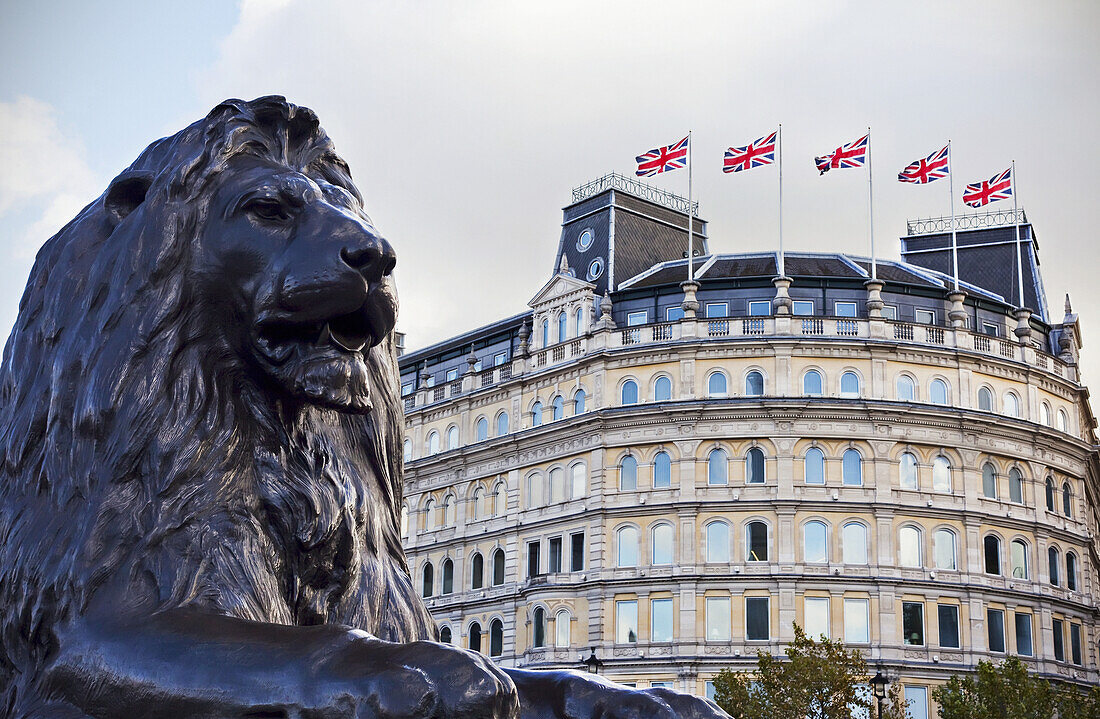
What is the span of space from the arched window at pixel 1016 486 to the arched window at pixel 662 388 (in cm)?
1200

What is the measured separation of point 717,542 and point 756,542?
1270 mm

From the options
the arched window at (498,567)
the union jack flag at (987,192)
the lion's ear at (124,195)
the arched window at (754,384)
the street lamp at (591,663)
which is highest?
the union jack flag at (987,192)

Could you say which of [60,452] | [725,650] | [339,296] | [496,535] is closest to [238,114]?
[339,296]

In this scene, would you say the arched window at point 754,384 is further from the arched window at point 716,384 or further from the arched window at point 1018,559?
the arched window at point 1018,559

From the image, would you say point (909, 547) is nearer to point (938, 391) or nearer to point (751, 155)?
point (938, 391)

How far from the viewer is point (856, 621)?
46094 millimetres

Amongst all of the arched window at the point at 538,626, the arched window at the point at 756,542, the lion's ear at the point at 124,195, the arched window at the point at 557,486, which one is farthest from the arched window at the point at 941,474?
the lion's ear at the point at 124,195

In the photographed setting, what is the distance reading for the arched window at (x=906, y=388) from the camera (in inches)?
1879

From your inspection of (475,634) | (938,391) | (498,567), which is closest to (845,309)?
Result: (938,391)

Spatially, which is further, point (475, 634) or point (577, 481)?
point (475, 634)

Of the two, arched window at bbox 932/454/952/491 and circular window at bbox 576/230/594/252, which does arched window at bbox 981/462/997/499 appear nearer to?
arched window at bbox 932/454/952/491

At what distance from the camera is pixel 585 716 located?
2.33m

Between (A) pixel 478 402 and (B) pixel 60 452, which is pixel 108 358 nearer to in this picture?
(B) pixel 60 452

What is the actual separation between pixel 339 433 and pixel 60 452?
0.46m
